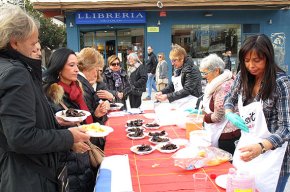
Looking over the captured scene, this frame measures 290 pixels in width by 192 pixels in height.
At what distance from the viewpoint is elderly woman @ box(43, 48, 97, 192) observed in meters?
2.36

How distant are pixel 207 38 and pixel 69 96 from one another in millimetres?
11873

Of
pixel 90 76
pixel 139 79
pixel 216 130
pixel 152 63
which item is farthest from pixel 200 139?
pixel 152 63

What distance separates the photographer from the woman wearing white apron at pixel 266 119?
6.74 ft

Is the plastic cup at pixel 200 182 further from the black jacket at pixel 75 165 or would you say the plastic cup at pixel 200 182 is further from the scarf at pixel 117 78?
the scarf at pixel 117 78

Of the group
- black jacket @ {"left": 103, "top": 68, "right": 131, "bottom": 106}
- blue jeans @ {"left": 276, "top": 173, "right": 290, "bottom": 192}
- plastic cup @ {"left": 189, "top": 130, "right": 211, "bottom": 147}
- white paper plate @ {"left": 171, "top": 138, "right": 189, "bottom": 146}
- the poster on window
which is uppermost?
the poster on window

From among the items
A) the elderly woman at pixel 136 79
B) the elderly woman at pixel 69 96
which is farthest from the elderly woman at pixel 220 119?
the elderly woman at pixel 136 79

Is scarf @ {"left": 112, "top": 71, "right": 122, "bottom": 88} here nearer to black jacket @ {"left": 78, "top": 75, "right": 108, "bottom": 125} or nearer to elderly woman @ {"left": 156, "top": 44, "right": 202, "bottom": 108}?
elderly woman @ {"left": 156, "top": 44, "right": 202, "bottom": 108}

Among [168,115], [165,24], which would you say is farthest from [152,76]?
[168,115]

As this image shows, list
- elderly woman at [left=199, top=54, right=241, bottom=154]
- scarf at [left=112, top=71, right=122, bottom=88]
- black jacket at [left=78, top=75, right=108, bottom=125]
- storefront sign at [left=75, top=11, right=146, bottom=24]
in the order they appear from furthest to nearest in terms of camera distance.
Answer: storefront sign at [left=75, top=11, right=146, bottom=24] → scarf at [left=112, top=71, right=122, bottom=88] → black jacket at [left=78, top=75, right=108, bottom=125] → elderly woman at [left=199, top=54, right=241, bottom=154]

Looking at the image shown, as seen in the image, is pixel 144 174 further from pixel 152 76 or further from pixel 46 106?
pixel 152 76

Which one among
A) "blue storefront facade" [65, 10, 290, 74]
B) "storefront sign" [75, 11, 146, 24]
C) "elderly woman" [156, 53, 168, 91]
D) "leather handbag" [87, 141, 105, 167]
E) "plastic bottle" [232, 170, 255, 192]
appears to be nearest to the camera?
"plastic bottle" [232, 170, 255, 192]

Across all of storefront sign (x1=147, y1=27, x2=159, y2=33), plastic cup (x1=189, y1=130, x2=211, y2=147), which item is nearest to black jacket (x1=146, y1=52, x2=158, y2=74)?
storefront sign (x1=147, y1=27, x2=159, y2=33)

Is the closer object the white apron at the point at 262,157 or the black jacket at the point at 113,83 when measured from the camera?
the white apron at the point at 262,157

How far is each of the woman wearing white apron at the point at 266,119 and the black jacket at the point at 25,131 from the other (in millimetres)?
1226
